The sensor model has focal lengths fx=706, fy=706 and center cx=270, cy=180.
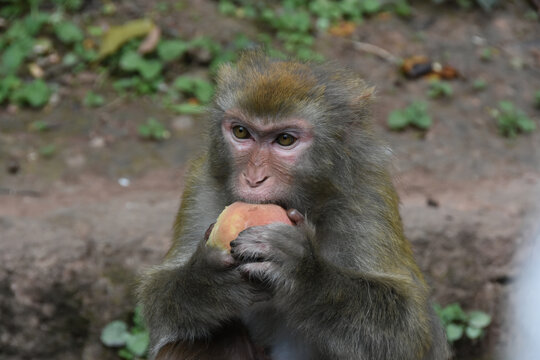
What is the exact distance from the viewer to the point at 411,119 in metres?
7.68

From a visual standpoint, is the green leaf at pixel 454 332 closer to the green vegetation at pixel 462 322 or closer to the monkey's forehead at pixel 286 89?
the green vegetation at pixel 462 322

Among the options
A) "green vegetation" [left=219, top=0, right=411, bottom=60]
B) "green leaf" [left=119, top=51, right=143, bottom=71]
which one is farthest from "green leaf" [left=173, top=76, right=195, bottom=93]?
"green vegetation" [left=219, top=0, right=411, bottom=60]

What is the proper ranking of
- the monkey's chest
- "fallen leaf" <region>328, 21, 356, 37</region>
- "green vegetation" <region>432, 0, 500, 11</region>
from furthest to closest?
"green vegetation" <region>432, 0, 500, 11</region>
"fallen leaf" <region>328, 21, 356, 37</region>
the monkey's chest

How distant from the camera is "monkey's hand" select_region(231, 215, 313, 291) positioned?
3.48 meters

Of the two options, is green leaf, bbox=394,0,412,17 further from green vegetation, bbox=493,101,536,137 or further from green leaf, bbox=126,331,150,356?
green leaf, bbox=126,331,150,356

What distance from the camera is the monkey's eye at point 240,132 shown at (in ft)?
12.9

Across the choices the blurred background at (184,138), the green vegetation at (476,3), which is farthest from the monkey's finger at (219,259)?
the green vegetation at (476,3)

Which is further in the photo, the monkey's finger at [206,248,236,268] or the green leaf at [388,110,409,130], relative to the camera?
the green leaf at [388,110,409,130]

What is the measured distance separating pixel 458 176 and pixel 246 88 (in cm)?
368

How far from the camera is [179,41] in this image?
845cm

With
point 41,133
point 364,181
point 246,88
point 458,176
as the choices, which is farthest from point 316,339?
point 41,133

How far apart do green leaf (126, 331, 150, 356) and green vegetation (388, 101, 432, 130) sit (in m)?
3.65

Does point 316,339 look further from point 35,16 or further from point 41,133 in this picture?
point 35,16

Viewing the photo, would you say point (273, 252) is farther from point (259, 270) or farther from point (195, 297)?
point (195, 297)
